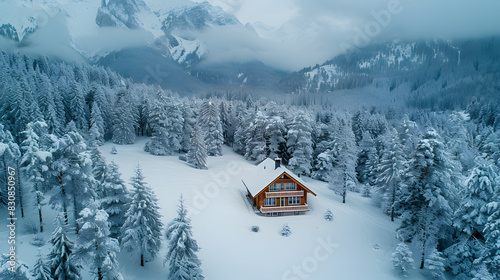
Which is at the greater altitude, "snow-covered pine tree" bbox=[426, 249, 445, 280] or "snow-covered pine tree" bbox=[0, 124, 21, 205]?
"snow-covered pine tree" bbox=[0, 124, 21, 205]

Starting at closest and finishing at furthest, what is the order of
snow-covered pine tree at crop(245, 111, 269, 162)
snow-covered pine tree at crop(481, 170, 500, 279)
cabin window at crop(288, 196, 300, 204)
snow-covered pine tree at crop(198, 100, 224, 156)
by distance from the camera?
1. snow-covered pine tree at crop(481, 170, 500, 279)
2. cabin window at crop(288, 196, 300, 204)
3. snow-covered pine tree at crop(245, 111, 269, 162)
4. snow-covered pine tree at crop(198, 100, 224, 156)

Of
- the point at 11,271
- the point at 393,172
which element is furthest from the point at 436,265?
the point at 11,271

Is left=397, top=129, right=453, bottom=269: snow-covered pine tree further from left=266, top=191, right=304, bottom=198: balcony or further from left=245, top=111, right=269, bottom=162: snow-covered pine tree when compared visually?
left=245, top=111, right=269, bottom=162: snow-covered pine tree

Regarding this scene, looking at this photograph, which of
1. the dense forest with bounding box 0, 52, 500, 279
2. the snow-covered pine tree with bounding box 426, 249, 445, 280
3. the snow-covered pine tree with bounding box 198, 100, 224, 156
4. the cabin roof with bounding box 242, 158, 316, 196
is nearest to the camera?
the dense forest with bounding box 0, 52, 500, 279

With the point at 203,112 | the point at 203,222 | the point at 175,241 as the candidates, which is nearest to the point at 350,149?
the point at 203,222

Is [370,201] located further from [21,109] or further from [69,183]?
[21,109]

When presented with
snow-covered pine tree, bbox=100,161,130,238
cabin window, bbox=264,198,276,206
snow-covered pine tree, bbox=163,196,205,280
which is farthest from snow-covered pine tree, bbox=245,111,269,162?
snow-covered pine tree, bbox=163,196,205,280
